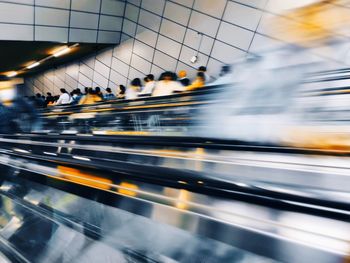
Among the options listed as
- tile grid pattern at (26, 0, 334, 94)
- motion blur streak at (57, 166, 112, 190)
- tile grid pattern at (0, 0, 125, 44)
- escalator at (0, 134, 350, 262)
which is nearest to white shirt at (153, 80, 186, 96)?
tile grid pattern at (26, 0, 334, 94)

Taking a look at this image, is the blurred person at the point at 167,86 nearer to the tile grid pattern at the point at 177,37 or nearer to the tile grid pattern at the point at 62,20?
the tile grid pattern at the point at 177,37

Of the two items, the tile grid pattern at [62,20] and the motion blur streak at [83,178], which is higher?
the tile grid pattern at [62,20]

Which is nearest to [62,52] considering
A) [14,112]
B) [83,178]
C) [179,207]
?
[14,112]

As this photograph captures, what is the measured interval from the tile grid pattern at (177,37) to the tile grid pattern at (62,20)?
471 mm

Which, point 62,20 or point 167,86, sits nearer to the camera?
point 167,86

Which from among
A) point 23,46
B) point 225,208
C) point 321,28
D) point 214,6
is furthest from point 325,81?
point 23,46

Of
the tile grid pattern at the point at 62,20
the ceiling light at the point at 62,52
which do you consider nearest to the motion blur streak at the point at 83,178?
the tile grid pattern at the point at 62,20

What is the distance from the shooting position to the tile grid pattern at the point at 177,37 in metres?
7.04

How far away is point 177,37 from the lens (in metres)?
8.38

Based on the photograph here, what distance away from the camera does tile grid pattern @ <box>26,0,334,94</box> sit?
704cm

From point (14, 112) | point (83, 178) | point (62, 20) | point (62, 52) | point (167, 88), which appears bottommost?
point (83, 178)

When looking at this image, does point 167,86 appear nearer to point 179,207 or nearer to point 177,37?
point 177,37

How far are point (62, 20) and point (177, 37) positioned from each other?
348 centimetres

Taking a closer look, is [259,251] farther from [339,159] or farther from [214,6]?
[214,6]
